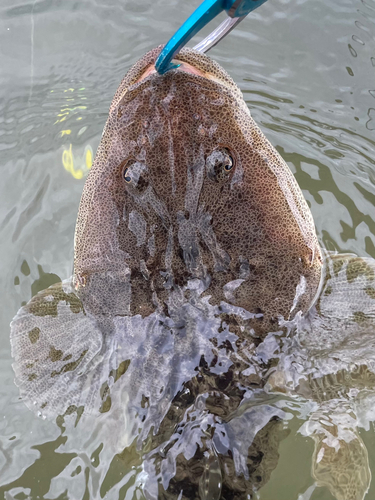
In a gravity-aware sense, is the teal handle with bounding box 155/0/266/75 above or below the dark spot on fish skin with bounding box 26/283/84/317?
above

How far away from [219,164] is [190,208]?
10.6 inches

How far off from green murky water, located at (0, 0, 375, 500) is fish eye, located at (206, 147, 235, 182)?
5.89 feet

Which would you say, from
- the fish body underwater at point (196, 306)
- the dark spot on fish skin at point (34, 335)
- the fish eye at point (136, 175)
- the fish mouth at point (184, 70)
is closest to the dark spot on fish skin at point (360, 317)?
the fish body underwater at point (196, 306)

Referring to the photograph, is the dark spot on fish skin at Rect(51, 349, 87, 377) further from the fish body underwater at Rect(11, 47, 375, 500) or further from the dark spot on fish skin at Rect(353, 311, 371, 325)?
the dark spot on fish skin at Rect(353, 311, 371, 325)

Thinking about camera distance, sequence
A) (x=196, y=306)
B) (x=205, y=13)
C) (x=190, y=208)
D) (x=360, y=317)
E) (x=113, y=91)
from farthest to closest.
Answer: (x=113, y=91) → (x=360, y=317) → (x=196, y=306) → (x=190, y=208) → (x=205, y=13)

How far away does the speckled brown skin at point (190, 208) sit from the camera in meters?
2.41

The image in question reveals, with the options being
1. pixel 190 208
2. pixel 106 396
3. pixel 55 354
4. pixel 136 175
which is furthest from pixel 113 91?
pixel 106 396

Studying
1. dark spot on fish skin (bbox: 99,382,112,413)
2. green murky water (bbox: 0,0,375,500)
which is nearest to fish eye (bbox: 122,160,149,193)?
dark spot on fish skin (bbox: 99,382,112,413)

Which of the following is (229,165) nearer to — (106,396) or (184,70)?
(184,70)

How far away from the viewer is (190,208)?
2.51 metres

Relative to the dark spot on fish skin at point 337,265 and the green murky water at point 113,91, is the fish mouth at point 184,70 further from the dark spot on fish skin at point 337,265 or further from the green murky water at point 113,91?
the green murky water at point 113,91

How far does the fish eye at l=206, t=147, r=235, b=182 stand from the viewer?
2.43m

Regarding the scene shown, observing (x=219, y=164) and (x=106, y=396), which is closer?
(x=219, y=164)

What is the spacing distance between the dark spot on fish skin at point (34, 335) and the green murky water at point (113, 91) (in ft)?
3.45
